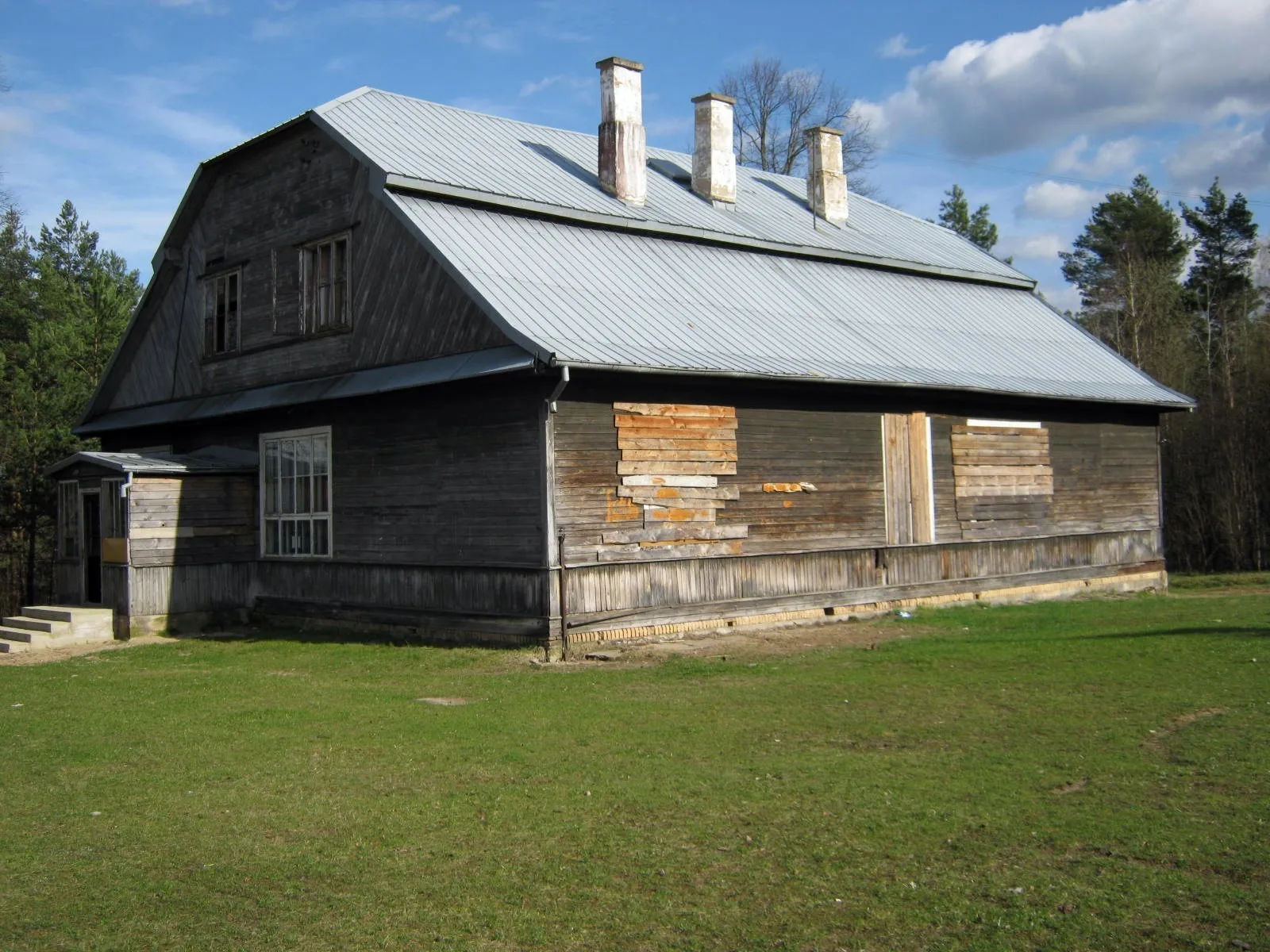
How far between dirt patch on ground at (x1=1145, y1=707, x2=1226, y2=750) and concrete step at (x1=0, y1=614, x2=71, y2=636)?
15791 mm

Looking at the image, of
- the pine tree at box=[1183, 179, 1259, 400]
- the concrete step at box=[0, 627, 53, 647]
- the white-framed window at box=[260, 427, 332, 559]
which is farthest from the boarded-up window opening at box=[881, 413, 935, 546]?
the pine tree at box=[1183, 179, 1259, 400]

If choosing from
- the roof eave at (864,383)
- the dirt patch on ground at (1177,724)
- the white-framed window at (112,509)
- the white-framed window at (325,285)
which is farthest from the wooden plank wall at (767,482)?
the white-framed window at (112,509)

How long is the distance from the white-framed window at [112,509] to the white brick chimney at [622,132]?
9565 mm

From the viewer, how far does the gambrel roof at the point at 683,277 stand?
683 inches

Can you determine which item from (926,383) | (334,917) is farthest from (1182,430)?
(334,917)

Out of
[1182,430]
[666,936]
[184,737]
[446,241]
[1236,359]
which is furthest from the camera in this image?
[1236,359]

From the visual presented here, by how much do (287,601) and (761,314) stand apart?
359 inches

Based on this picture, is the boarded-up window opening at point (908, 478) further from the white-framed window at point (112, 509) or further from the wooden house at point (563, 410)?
the white-framed window at point (112, 509)

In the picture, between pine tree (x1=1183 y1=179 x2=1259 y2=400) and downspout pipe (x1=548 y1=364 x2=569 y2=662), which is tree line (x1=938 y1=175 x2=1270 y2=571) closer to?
pine tree (x1=1183 y1=179 x2=1259 y2=400)

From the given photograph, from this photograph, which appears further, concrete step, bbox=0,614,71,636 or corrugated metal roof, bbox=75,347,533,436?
concrete step, bbox=0,614,71,636

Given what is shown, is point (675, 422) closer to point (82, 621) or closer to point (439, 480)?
point (439, 480)

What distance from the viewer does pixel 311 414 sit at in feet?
66.7

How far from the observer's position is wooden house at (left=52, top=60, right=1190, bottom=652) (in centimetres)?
1681

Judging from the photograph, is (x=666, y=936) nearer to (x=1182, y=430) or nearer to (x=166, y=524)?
(x=166, y=524)
